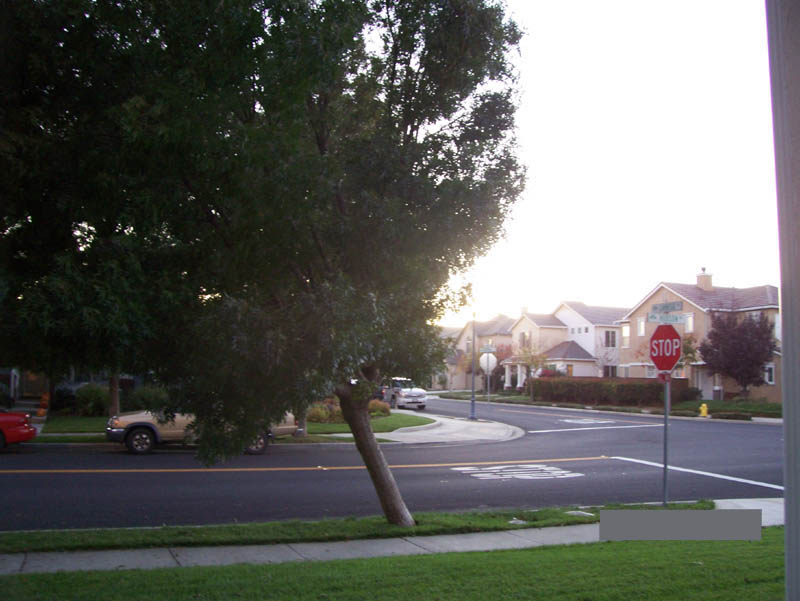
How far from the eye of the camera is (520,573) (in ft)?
22.1

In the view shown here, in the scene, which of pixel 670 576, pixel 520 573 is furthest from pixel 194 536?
pixel 670 576

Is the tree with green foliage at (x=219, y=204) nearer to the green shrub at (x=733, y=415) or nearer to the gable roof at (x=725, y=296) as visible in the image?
the green shrub at (x=733, y=415)

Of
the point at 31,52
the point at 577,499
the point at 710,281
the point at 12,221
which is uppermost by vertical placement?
the point at 710,281

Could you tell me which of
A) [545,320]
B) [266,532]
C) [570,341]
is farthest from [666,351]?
[545,320]

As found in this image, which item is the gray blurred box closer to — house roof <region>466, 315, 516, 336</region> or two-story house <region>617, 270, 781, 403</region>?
two-story house <region>617, 270, 781, 403</region>

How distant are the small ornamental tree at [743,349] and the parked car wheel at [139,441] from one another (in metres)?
32.8

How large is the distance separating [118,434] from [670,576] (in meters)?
14.6

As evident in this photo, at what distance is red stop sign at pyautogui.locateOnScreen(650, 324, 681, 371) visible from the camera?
11695mm

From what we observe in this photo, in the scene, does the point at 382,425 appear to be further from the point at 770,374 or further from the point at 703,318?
the point at 703,318

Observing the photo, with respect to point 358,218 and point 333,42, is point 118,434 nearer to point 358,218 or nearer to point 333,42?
point 358,218

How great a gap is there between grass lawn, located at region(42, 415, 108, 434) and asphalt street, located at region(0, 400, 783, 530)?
11.3 ft

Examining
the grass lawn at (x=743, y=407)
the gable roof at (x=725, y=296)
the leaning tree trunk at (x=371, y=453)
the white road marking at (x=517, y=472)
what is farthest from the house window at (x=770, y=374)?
the leaning tree trunk at (x=371, y=453)

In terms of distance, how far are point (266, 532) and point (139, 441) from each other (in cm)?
1004

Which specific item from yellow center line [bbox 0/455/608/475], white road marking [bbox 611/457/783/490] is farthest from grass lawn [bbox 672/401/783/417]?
yellow center line [bbox 0/455/608/475]
